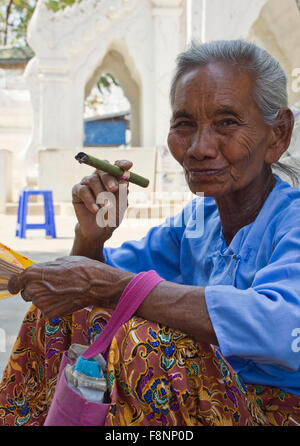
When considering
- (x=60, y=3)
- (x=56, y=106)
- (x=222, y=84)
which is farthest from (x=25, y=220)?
(x=60, y=3)

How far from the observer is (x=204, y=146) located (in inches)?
59.1

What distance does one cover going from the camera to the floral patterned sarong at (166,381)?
1181 mm

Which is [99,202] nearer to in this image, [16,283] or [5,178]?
[16,283]

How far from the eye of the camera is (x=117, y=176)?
1.55 m

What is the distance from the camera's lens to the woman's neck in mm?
1612

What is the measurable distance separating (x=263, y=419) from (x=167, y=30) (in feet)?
29.9

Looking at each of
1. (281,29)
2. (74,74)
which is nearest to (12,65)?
(74,74)

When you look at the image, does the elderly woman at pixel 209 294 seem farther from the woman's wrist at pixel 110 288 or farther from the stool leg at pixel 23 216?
the stool leg at pixel 23 216

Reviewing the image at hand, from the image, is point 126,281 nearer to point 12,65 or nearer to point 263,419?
point 263,419

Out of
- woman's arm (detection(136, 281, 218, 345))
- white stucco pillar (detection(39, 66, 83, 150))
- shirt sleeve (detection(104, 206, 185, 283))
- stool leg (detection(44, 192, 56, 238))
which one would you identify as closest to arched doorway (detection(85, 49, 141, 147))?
white stucco pillar (detection(39, 66, 83, 150))

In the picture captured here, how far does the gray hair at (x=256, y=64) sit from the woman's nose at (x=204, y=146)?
18cm

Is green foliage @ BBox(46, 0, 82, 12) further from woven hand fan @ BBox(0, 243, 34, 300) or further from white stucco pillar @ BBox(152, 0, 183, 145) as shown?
woven hand fan @ BBox(0, 243, 34, 300)

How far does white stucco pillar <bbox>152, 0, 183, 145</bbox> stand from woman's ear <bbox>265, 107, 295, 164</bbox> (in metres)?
7.94
